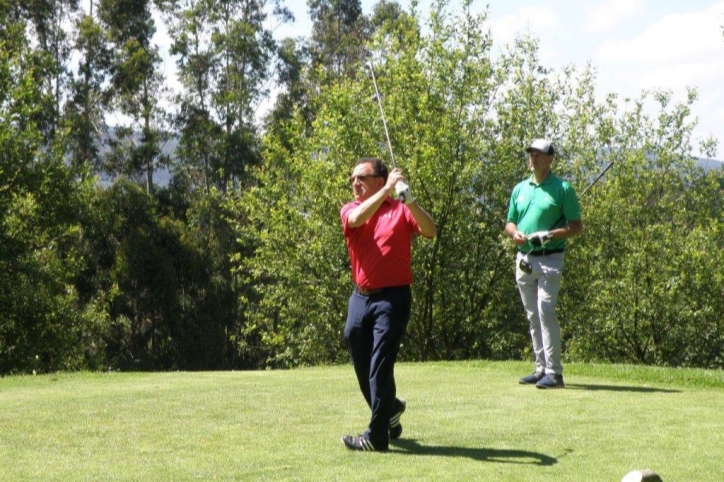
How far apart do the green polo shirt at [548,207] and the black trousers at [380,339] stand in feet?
11.2

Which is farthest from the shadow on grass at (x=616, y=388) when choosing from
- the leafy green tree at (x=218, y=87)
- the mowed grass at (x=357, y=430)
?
the leafy green tree at (x=218, y=87)

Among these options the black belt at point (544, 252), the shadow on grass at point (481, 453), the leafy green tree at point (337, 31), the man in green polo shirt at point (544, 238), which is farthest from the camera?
the leafy green tree at point (337, 31)

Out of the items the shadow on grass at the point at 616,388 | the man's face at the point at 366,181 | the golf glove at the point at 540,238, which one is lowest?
the shadow on grass at the point at 616,388

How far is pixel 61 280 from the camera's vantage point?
33531 millimetres

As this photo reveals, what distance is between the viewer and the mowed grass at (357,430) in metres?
6.17

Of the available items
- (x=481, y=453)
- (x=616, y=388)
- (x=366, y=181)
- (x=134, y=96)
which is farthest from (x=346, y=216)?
(x=134, y=96)

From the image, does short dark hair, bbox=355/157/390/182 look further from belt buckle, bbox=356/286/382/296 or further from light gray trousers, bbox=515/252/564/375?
light gray trousers, bbox=515/252/564/375

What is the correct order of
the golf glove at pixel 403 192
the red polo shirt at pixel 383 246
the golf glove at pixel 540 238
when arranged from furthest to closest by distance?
1. the golf glove at pixel 540 238
2. the red polo shirt at pixel 383 246
3. the golf glove at pixel 403 192

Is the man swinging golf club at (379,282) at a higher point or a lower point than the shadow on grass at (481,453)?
higher

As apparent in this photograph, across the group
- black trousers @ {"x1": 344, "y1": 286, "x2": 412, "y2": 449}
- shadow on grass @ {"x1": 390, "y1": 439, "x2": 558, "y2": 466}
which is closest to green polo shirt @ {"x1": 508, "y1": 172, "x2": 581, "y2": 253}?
black trousers @ {"x1": 344, "y1": 286, "x2": 412, "y2": 449}

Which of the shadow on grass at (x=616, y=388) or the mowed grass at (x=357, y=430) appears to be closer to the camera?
the mowed grass at (x=357, y=430)

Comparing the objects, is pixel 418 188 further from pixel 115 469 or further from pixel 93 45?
pixel 93 45

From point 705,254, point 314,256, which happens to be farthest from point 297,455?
point 705,254

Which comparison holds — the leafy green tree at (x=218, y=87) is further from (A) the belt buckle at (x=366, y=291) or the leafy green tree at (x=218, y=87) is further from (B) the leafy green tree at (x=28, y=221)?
(A) the belt buckle at (x=366, y=291)
